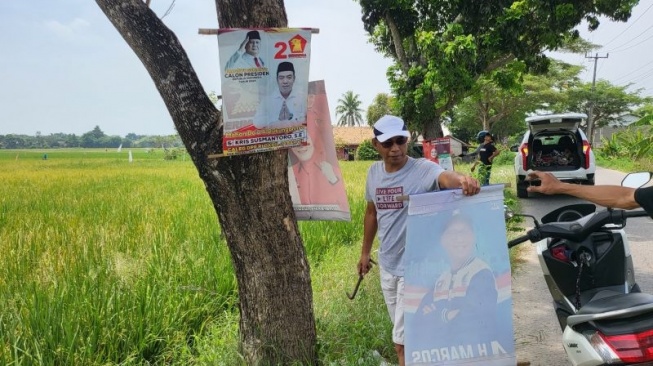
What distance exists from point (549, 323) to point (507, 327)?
184cm

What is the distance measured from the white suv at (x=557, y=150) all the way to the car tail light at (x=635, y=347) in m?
8.13

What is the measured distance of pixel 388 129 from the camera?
8.00ft

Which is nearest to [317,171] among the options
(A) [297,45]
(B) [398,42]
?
(A) [297,45]

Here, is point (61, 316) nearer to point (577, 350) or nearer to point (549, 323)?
point (577, 350)

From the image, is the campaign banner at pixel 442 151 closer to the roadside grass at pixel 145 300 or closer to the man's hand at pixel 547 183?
the roadside grass at pixel 145 300

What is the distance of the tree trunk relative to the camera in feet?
7.52

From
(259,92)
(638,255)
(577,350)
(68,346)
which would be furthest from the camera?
(638,255)

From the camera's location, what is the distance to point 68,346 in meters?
2.69

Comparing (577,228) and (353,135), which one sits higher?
(353,135)

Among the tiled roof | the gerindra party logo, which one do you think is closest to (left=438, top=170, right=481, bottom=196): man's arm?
the gerindra party logo

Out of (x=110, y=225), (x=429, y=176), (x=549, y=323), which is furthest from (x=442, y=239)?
(x=110, y=225)

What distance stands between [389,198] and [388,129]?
388mm

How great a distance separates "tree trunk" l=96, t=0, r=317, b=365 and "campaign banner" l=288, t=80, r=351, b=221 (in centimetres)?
23

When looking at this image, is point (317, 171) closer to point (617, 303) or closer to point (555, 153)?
point (617, 303)
